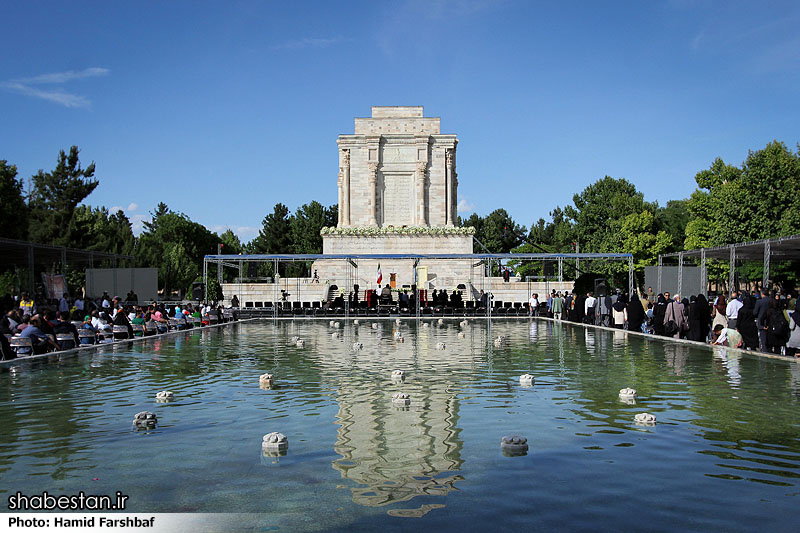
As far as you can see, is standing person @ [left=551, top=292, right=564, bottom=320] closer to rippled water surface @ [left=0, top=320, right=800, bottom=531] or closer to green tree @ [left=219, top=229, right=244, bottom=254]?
rippled water surface @ [left=0, top=320, right=800, bottom=531]

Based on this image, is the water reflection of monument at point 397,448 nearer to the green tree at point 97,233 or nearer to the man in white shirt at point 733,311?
the man in white shirt at point 733,311

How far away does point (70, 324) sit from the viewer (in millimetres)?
18375

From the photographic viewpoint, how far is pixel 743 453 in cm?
709

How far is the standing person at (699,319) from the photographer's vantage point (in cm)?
1988

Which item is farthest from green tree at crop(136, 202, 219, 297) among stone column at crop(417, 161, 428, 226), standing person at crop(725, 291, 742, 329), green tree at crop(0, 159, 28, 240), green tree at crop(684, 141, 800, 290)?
standing person at crop(725, 291, 742, 329)

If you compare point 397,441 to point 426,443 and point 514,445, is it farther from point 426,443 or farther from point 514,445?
point 514,445

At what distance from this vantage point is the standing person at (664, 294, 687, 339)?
20875 millimetres

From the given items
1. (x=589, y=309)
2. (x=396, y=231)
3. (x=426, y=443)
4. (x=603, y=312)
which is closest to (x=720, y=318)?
(x=603, y=312)

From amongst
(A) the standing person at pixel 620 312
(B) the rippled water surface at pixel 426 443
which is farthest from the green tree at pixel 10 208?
(A) the standing person at pixel 620 312

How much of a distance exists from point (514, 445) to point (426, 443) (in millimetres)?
982

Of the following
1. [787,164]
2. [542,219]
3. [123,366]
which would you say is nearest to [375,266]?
[787,164]

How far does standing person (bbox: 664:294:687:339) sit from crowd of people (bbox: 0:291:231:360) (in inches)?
667

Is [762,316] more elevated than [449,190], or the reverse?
[449,190]

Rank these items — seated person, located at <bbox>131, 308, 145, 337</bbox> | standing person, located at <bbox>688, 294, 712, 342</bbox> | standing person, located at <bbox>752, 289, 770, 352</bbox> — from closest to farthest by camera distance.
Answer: standing person, located at <bbox>752, 289, 770, 352</bbox> < standing person, located at <bbox>688, 294, 712, 342</bbox> < seated person, located at <bbox>131, 308, 145, 337</bbox>
